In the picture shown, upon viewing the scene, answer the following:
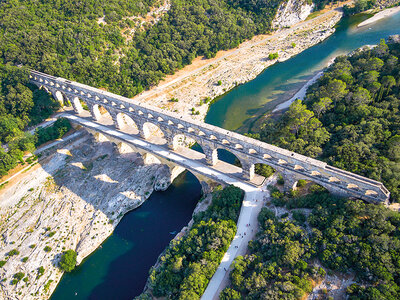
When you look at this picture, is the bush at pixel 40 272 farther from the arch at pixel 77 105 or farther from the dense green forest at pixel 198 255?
the arch at pixel 77 105

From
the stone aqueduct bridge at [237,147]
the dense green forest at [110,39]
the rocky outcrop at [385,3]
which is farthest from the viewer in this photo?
the rocky outcrop at [385,3]

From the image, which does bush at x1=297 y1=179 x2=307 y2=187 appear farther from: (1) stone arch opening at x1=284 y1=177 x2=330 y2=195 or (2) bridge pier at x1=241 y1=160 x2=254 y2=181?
(2) bridge pier at x1=241 y1=160 x2=254 y2=181

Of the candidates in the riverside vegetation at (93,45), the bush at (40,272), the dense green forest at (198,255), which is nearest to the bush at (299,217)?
the dense green forest at (198,255)

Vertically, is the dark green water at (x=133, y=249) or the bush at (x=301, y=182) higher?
the bush at (x=301, y=182)

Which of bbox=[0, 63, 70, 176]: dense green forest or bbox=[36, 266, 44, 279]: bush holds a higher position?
bbox=[0, 63, 70, 176]: dense green forest

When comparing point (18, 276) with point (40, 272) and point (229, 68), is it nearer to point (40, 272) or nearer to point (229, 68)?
point (40, 272)

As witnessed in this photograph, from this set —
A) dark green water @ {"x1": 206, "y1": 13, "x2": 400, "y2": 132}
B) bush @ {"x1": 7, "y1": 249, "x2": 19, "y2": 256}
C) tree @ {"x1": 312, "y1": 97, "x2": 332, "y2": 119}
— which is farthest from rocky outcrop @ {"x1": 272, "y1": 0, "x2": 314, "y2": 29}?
bush @ {"x1": 7, "y1": 249, "x2": 19, "y2": 256}
